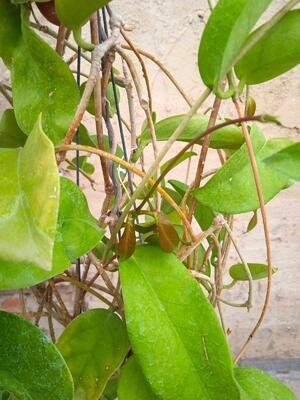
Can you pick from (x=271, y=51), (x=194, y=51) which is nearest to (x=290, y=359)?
(x=194, y=51)

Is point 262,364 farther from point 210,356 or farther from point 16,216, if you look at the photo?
point 16,216

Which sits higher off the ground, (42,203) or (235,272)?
(42,203)

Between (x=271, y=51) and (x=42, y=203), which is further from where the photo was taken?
(x=271, y=51)

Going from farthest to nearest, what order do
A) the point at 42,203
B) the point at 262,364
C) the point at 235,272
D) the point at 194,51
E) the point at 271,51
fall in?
the point at 262,364, the point at 194,51, the point at 235,272, the point at 271,51, the point at 42,203

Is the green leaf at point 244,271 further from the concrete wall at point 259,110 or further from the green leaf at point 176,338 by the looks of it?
the concrete wall at point 259,110

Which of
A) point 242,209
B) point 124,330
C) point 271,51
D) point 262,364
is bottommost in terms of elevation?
point 262,364

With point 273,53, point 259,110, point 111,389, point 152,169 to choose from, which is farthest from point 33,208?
point 259,110

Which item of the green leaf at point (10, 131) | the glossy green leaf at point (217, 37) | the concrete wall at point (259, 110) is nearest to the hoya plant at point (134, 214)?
the glossy green leaf at point (217, 37)

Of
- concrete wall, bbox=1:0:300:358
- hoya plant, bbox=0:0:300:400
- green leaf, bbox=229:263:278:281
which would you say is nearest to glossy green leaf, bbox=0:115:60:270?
hoya plant, bbox=0:0:300:400
